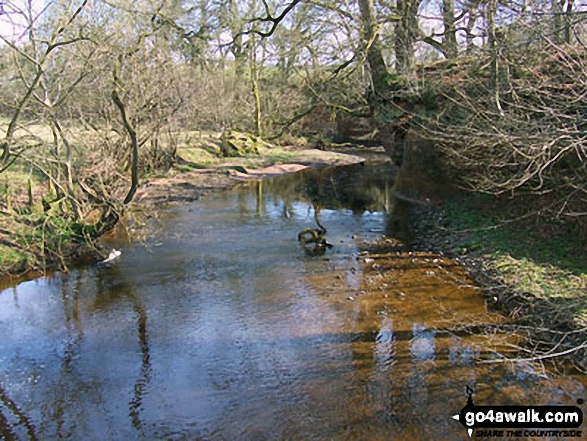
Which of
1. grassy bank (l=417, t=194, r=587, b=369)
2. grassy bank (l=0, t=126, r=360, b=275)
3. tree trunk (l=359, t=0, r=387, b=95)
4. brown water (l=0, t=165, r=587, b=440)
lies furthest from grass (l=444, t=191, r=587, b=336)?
grassy bank (l=0, t=126, r=360, b=275)

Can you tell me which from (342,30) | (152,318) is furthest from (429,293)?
(342,30)

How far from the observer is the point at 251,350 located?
27.1ft

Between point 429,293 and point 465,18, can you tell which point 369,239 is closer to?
point 429,293

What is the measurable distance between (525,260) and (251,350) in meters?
6.01

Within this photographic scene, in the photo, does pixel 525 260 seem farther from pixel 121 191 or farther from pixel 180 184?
pixel 180 184

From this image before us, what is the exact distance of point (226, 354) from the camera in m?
8.15

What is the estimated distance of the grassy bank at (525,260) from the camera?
841 centimetres

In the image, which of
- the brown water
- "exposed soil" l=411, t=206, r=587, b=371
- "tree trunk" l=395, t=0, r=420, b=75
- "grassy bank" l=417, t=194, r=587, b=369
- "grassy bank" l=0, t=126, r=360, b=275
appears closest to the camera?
the brown water

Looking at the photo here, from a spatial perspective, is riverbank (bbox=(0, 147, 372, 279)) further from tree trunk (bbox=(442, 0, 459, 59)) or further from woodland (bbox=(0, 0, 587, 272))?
tree trunk (bbox=(442, 0, 459, 59))

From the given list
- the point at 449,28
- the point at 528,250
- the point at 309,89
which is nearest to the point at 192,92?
the point at 309,89

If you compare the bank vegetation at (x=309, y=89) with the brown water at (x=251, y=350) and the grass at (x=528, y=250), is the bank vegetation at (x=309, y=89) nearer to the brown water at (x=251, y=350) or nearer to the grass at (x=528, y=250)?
the grass at (x=528, y=250)

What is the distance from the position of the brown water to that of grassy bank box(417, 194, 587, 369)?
53cm

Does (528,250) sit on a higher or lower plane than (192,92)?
lower

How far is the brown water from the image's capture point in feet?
21.4
